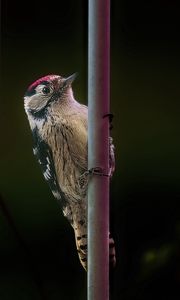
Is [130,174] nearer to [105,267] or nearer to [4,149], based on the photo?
[105,267]

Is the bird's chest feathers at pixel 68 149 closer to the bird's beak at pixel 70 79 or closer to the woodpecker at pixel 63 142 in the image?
the woodpecker at pixel 63 142

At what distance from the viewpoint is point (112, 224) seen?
2.57 metres

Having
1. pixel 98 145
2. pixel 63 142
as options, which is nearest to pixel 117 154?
pixel 98 145

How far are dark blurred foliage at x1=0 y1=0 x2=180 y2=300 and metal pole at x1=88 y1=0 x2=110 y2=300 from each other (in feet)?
0.38

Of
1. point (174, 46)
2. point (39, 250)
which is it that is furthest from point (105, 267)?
point (174, 46)

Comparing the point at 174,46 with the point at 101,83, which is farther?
the point at 174,46

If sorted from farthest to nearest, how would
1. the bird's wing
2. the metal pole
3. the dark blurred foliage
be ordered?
the bird's wing → the dark blurred foliage → the metal pole

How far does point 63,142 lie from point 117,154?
0.95ft

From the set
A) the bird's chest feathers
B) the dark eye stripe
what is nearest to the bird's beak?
the dark eye stripe

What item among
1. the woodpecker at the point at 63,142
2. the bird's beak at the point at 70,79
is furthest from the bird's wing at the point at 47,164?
the bird's beak at the point at 70,79

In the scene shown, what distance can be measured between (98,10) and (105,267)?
1.25m

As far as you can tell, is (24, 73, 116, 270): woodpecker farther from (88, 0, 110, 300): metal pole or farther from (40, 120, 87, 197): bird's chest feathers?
(88, 0, 110, 300): metal pole

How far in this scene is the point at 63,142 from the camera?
2.68m

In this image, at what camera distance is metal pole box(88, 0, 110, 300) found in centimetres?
247
